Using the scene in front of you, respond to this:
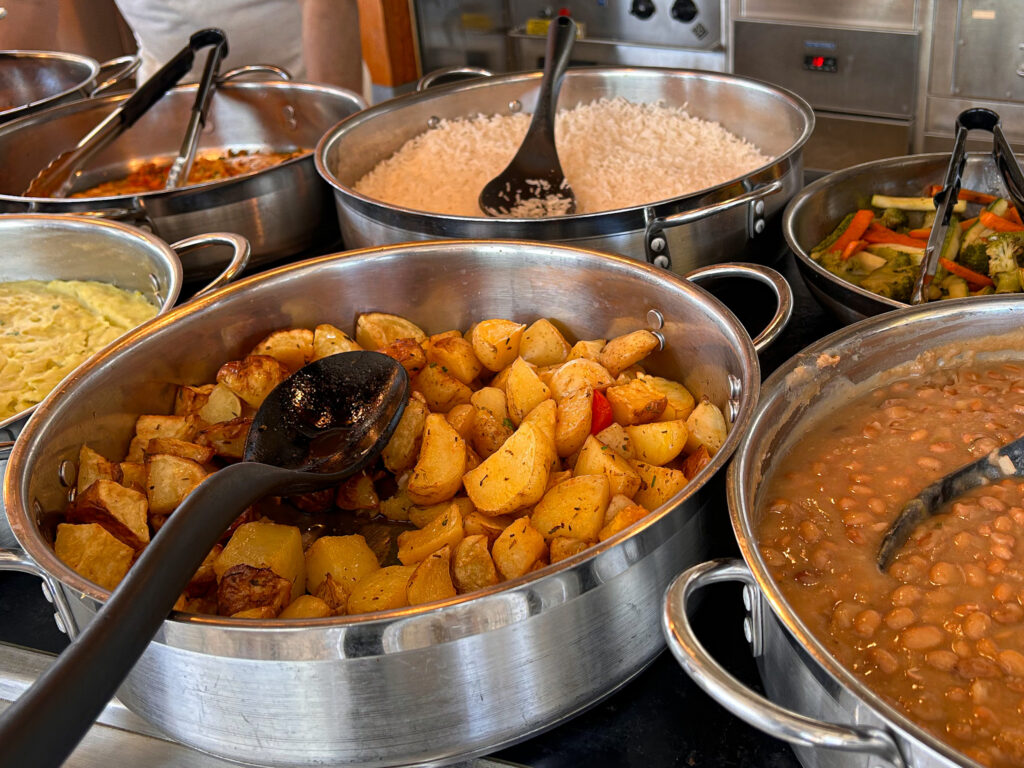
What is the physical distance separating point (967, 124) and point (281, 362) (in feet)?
3.27

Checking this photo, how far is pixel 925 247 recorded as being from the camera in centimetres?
152

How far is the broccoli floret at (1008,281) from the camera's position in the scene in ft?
4.55

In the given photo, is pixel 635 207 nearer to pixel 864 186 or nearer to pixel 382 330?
pixel 382 330

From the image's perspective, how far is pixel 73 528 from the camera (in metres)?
0.96

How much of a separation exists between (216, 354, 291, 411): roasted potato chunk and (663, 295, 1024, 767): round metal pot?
1.99 feet

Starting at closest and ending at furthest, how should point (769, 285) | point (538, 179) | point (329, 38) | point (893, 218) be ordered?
point (769, 285) < point (893, 218) < point (538, 179) < point (329, 38)

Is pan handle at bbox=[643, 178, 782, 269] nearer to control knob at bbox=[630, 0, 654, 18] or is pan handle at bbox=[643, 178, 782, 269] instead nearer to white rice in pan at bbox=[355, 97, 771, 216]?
white rice in pan at bbox=[355, 97, 771, 216]

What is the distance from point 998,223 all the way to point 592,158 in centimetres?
79

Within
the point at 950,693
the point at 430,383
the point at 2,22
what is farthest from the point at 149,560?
the point at 2,22

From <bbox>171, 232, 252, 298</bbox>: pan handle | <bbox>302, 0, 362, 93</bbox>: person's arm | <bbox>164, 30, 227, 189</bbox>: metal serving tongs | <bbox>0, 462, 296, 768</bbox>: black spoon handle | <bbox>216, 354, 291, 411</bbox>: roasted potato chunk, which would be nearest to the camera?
<bbox>0, 462, 296, 768</bbox>: black spoon handle

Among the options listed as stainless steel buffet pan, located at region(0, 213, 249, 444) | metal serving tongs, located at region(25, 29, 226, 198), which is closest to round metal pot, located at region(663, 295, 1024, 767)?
stainless steel buffet pan, located at region(0, 213, 249, 444)

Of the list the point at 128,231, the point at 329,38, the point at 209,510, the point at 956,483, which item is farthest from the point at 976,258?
the point at 329,38

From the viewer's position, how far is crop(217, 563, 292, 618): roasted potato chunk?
0.87 m

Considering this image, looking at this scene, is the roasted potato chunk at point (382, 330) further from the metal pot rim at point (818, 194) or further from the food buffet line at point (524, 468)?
the metal pot rim at point (818, 194)
